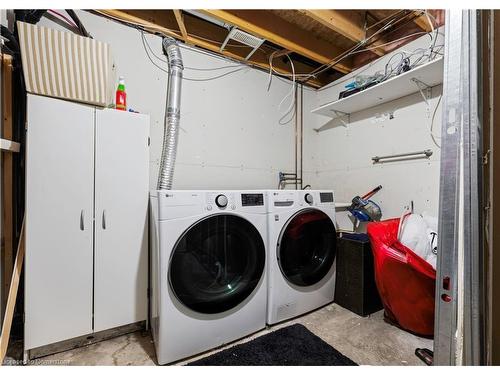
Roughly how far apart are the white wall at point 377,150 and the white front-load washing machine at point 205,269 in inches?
48.0

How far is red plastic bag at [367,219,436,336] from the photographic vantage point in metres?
1.40

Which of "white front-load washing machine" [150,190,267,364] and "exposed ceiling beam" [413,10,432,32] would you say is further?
"exposed ceiling beam" [413,10,432,32]

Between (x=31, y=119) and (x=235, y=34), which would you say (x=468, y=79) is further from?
(x=31, y=119)

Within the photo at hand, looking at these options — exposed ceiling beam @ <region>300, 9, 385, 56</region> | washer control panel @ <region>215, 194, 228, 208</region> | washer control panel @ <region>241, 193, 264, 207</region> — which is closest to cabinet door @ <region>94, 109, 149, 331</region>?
washer control panel @ <region>215, 194, 228, 208</region>

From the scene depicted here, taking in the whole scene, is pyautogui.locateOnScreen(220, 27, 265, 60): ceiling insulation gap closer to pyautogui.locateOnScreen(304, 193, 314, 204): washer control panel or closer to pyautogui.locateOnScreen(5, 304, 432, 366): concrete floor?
pyautogui.locateOnScreen(304, 193, 314, 204): washer control panel

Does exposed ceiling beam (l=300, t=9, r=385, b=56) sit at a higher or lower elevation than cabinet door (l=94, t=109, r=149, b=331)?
higher

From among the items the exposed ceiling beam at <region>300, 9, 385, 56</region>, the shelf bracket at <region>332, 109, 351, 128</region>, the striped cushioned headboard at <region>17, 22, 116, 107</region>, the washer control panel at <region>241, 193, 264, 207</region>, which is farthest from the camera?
the shelf bracket at <region>332, 109, 351, 128</region>

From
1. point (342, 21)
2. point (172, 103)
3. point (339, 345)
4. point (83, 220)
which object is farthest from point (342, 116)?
point (83, 220)

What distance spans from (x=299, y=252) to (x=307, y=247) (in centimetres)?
9

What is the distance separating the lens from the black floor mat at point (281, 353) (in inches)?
48.6

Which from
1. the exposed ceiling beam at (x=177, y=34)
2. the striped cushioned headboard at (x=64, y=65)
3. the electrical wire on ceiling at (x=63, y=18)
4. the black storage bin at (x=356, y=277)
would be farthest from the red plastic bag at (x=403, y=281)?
the electrical wire on ceiling at (x=63, y=18)

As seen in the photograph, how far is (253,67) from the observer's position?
7.59 ft

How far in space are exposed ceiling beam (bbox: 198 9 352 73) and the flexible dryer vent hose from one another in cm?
42

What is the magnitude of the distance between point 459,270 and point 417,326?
1125 millimetres
